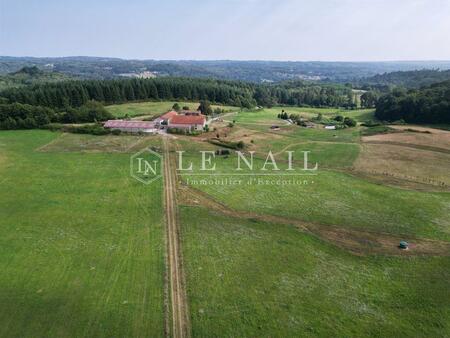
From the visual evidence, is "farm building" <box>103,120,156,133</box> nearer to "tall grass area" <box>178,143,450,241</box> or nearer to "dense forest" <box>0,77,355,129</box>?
"dense forest" <box>0,77,355,129</box>

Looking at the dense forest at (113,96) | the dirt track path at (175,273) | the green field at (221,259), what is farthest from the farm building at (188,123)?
the dirt track path at (175,273)

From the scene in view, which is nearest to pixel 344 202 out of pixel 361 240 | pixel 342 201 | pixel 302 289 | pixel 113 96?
pixel 342 201

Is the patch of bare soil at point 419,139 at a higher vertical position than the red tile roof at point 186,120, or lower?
lower

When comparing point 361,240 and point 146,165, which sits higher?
point 146,165

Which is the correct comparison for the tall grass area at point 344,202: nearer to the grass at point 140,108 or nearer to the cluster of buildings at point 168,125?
the cluster of buildings at point 168,125

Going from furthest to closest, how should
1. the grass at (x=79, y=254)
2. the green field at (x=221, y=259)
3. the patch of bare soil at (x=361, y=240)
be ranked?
the patch of bare soil at (x=361, y=240) < the green field at (x=221, y=259) < the grass at (x=79, y=254)

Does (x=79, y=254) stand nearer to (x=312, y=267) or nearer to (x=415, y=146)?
Result: (x=312, y=267)

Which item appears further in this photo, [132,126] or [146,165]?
[132,126]
